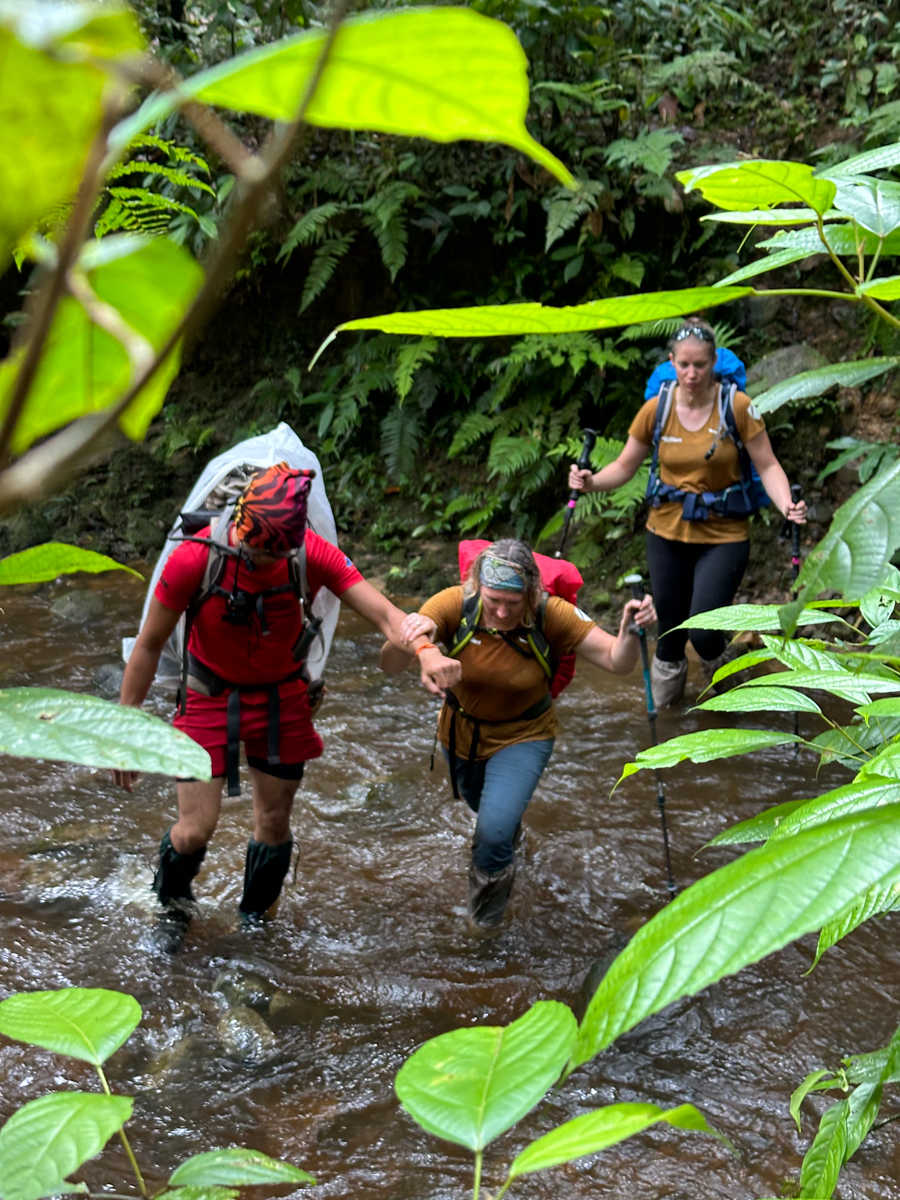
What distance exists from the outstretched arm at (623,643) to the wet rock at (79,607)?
18.6 ft

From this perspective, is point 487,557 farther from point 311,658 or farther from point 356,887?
point 356,887

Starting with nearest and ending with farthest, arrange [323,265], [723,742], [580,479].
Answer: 1. [723,742]
2. [580,479]
3. [323,265]

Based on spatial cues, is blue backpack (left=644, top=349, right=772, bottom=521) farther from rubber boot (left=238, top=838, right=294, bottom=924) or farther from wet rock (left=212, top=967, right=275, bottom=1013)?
wet rock (left=212, top=967, right=275, bottom=1013)

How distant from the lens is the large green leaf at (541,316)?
78cm

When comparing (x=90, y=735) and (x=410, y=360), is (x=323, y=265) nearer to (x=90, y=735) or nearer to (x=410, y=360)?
(x=410, y=360)

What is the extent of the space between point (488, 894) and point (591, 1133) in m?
4.16

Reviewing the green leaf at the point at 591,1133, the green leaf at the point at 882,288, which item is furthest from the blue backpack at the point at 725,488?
the green leaf at the point at 591,1133

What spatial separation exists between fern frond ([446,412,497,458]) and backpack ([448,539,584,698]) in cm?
494

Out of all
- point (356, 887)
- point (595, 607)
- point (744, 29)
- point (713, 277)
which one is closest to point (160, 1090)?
point (356, 887)

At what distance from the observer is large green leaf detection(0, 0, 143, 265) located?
1.34 feet

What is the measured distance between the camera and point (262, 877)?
474 cm

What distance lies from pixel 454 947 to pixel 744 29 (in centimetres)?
909

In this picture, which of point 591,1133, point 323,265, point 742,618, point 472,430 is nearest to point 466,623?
point 742,618

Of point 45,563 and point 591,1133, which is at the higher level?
point 45,563
